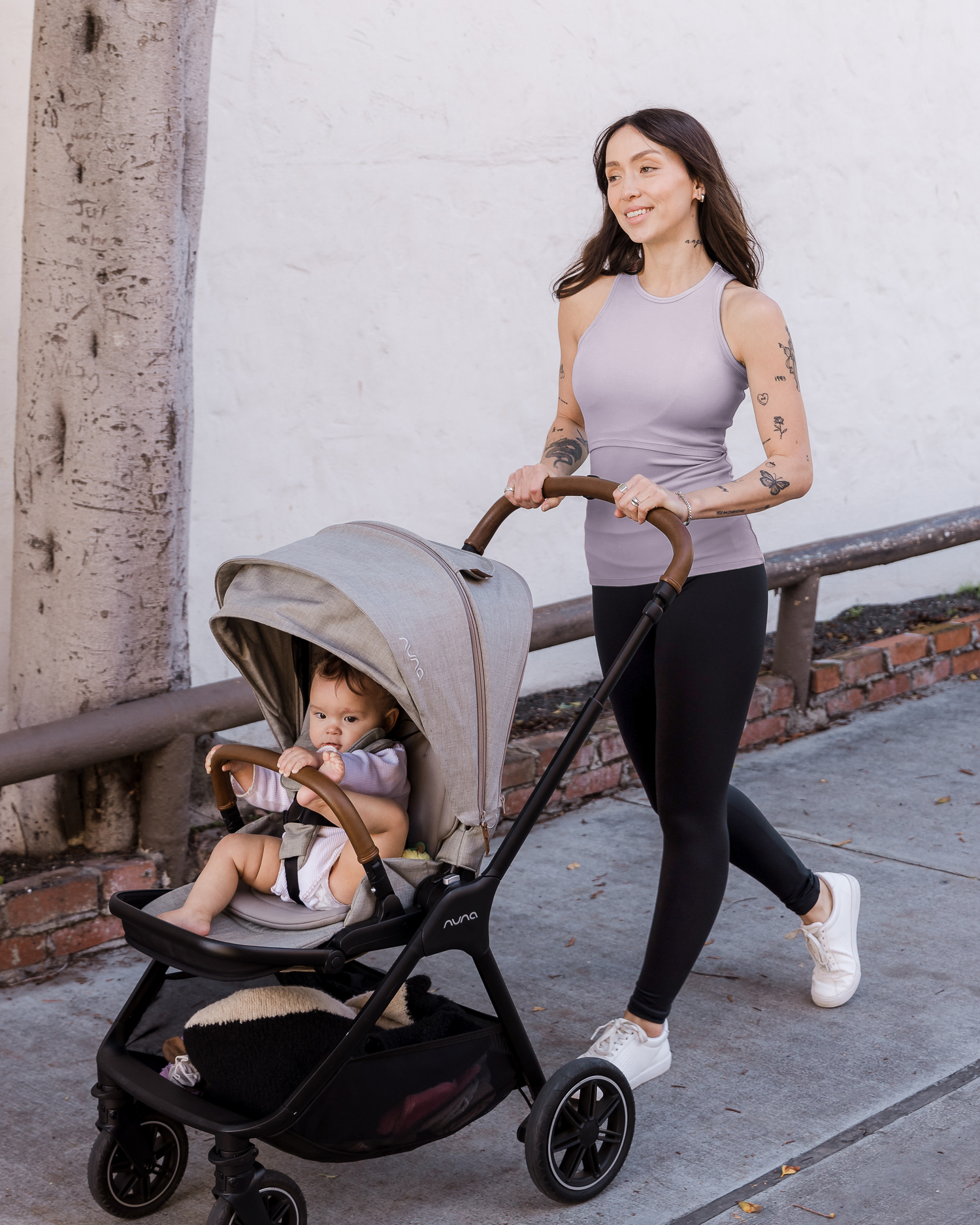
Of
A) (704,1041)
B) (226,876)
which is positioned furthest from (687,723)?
(226,876)

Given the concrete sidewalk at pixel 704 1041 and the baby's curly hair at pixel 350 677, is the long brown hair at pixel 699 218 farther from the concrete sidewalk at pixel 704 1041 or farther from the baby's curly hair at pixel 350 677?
the concrete sidewalk at pixel 704 1041

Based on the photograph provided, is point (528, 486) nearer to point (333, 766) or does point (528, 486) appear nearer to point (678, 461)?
point (678, 461)

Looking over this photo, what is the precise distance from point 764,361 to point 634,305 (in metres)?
0.32

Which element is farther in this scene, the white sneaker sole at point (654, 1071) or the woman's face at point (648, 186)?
the white sneaker sole at point (654, 1071)

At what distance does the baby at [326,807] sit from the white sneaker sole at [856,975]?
131cm

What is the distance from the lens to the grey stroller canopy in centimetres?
241

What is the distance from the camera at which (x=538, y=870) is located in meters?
4.23

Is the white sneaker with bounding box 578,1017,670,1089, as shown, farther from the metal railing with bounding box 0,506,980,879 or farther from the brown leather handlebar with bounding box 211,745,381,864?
the metal railing with bounding box 0,506,980,879

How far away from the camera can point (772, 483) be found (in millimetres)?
2676

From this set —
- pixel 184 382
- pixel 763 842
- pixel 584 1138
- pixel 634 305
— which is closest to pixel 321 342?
pixel 184 382

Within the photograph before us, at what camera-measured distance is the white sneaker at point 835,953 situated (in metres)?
3.33

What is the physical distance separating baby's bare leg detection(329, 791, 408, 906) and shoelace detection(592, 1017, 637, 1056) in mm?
737

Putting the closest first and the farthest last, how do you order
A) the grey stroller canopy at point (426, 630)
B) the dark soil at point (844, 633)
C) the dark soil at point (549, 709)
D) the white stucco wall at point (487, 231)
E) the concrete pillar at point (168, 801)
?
the grey stroller canopy at point (426, 630) → the concrete pillar at point (168, 801) → the white stucco wall at point (487, 231) → the dark soil at point (549, 709) → the dark soil at point (844, 633)

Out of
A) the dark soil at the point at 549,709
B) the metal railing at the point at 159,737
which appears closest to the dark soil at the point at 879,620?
the dark soil at the point at 549,709
